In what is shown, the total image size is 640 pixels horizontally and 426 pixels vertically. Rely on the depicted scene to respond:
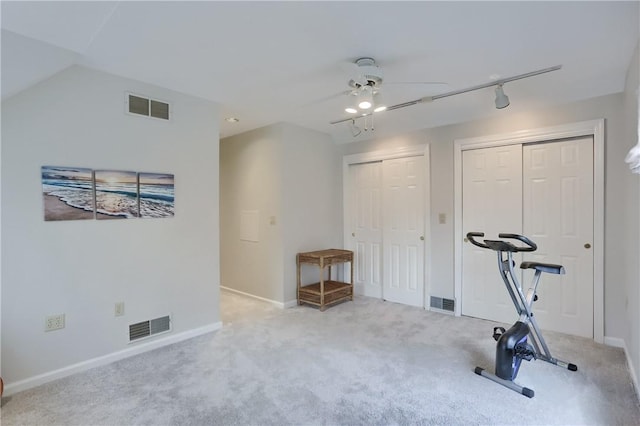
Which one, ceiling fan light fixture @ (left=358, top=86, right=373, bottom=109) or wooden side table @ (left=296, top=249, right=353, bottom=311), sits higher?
ceiling fan light fixture @ (left=358, top=86, right=373, bottom=109)

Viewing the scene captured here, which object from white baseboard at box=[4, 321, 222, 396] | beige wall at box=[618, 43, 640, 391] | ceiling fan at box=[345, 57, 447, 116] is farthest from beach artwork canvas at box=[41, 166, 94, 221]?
beige wall at box=[618, 43, 640, 391]

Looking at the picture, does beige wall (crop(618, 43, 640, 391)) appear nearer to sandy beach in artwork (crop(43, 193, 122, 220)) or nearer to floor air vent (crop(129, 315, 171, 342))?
floor air vent (crop(129, 315, 171, 342))

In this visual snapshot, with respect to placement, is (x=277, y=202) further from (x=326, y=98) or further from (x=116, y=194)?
(x=116, y=194)

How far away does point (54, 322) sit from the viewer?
253 cm

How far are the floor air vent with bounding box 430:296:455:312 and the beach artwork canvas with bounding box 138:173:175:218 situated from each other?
10.5 feet

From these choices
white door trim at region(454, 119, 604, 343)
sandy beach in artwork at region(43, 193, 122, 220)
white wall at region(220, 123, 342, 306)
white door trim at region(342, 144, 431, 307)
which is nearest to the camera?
sandy beach in artwork at region(43, 193, 122, 220)

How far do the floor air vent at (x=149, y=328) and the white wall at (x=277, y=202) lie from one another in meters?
1.51

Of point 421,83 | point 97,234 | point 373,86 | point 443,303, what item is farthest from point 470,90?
point 97,234

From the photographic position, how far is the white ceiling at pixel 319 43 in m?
1.92

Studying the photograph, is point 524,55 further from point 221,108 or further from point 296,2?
point 221,108

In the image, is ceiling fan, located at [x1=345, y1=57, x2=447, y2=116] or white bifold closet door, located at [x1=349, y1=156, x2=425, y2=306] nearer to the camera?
ceiling fan, located at [x1=345, y1=57, x2=447, y2=116]

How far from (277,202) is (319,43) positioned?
2.36 metres

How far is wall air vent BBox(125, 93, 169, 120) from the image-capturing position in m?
2.93

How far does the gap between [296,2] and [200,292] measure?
2788mm
